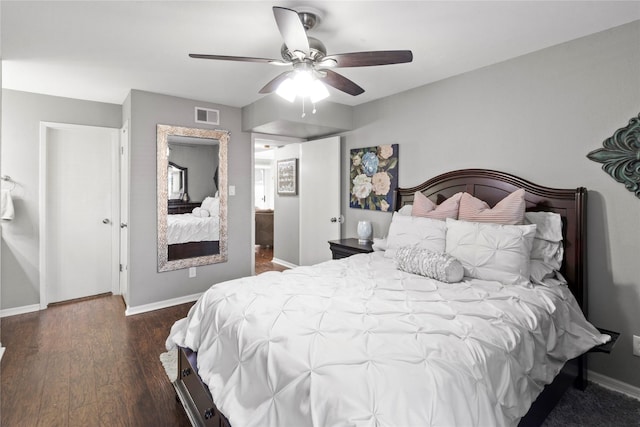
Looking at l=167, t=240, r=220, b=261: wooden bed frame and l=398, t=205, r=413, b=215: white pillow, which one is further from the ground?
l=398, t=205, r=413, b=215: white pillow

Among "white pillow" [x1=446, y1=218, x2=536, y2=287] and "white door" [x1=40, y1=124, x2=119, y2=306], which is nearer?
"white pillow" [x1=446, y1=218, x2=536, y2=287]

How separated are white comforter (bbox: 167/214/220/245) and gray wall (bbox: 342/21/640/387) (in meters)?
2.72

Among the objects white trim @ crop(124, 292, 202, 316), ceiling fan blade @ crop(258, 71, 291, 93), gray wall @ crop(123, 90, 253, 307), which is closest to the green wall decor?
ceiling fan blade @ crop(258, 71, 291, 93)

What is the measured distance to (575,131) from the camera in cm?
235

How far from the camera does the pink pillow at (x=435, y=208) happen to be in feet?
8.90

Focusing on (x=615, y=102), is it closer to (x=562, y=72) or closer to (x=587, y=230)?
(x=562, y=72)

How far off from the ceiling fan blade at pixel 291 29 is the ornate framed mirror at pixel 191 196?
2.39m

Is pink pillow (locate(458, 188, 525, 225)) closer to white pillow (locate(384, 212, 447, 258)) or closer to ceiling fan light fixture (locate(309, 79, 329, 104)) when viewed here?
white pillow (locate(384, 212, 447, 258))

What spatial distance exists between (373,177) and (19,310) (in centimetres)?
413

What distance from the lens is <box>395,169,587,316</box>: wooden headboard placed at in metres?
2.26

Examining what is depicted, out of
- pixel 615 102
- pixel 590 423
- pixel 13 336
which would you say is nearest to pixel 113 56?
pixel 13 336

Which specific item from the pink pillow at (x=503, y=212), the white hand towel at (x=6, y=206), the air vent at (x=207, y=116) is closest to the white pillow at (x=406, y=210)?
the pink pillow at (x=503, y=212)

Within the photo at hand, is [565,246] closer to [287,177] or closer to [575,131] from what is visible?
[575,131]

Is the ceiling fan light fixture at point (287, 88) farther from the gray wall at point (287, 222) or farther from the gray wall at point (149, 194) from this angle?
the gray wall at point (287, 222)
